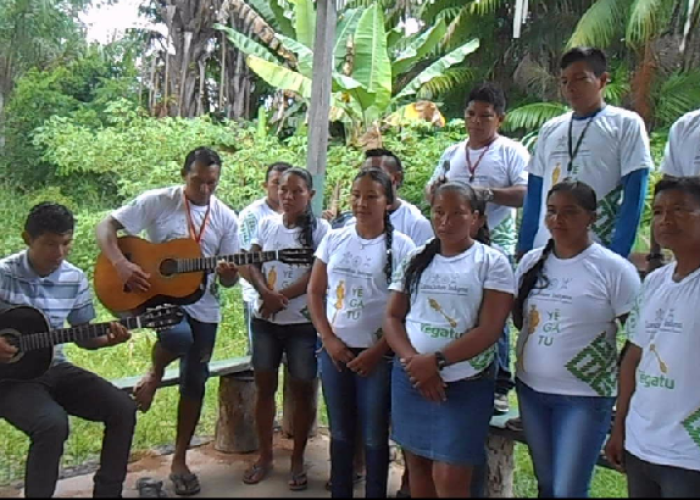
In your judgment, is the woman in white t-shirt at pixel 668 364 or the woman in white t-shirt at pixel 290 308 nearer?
the woman in white t-shirt at pixel 668 364

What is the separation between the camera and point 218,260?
3973 millimetres

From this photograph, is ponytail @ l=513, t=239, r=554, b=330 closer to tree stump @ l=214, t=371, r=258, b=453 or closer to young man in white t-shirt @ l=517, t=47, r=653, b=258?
young man in white t-shirt @ l=517, t=47, r=653, b=258

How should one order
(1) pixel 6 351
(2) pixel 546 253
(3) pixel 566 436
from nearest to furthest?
(3) pixel 566 436 → (2) pixel 546 253 → (1) pixel 6 351

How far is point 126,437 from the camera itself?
3.50m

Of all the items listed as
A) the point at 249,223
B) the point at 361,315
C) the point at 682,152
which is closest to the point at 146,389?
the point at 249,223

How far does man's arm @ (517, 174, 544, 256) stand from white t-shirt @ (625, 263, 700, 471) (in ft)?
3.13

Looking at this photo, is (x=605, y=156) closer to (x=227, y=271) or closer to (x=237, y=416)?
(x=227, y=271)

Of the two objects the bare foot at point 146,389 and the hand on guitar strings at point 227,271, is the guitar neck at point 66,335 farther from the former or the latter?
the bare foot at point 146,389

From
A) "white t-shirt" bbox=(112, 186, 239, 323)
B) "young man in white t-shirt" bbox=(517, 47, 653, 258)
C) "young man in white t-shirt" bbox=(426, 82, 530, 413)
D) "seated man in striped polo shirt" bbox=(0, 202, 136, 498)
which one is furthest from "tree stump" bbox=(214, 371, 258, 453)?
"young man in white t-shirt" bbox=(517, 47, 653, 258)

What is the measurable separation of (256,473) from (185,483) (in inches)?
15.1

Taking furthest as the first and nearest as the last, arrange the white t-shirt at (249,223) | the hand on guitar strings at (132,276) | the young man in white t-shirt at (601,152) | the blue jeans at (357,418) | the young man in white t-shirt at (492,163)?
the white t-shirt at (249,223)
the hand on guitar strings at (132,276)
the young man in white t-shirt at (492,163)
the blue jeans at (357,418)
the young man in white t-shirt at (601,152)

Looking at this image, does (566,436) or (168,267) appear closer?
(566,436)

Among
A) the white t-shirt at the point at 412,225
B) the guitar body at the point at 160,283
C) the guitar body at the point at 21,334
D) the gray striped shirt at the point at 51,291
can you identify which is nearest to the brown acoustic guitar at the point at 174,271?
the guitar body at the point at 160,283

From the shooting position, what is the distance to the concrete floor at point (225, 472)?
4.07 metres
